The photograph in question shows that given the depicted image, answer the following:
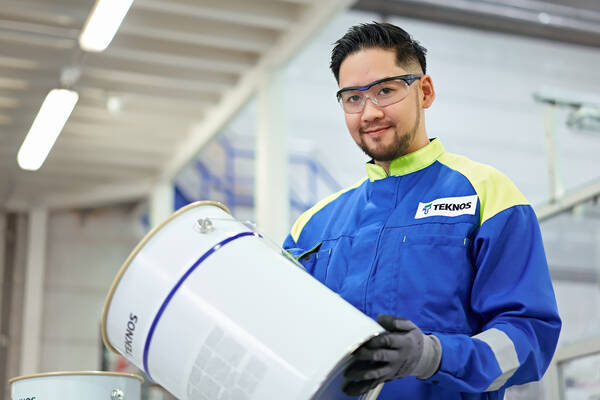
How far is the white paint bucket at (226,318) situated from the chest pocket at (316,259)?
28 cm

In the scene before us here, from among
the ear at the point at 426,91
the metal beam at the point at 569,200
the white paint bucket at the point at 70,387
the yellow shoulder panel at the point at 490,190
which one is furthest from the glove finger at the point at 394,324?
the metal beam at the point at 569,200

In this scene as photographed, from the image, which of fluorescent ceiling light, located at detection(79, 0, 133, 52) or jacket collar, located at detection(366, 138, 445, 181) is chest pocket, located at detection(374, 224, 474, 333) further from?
fluorescent ceiling light, located at detection(79, 0, 133, 52)

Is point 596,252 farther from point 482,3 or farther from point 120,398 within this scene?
point 482,3

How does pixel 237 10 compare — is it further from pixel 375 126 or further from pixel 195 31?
pixel 375 126

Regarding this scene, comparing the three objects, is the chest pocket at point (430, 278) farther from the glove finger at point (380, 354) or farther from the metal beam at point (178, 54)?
the metal beam at point (178, 54)

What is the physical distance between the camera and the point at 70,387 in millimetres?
1878

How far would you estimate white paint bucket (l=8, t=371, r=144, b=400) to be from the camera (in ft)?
6.15

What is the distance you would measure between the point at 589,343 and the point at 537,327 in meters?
2.41

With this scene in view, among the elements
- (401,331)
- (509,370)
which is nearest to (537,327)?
(509,370)

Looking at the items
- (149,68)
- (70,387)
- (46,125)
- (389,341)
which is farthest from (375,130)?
(46,125)

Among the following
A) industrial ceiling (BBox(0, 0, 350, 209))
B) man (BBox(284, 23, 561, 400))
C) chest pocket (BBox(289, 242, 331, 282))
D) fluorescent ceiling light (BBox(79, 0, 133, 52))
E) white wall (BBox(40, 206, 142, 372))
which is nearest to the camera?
man (BBox(284, 23, 561, 400))

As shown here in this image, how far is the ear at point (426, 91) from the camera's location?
1.79m

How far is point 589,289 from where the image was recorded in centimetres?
394

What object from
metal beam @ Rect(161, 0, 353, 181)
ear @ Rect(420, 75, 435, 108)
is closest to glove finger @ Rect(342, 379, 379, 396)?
ear @ Rect(420, 75, 435, 108)
